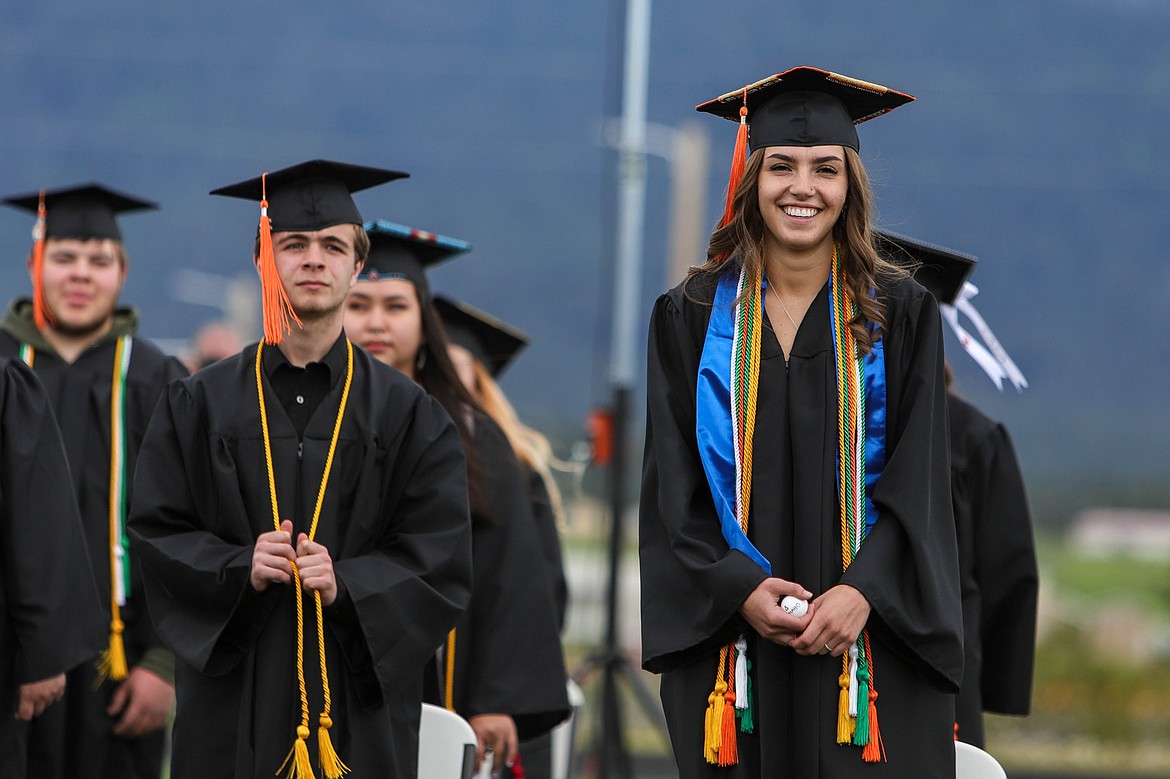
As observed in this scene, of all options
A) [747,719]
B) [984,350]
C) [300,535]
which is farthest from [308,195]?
[984,350]

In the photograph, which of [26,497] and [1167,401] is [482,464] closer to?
[26,497]

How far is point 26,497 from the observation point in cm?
411

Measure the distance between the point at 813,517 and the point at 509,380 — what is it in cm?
2035

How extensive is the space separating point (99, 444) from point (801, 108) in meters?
2.53

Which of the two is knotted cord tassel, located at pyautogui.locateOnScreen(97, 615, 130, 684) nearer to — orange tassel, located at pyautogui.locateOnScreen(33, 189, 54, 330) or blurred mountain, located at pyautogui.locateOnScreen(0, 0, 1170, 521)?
orange tassel, located at pyautogui.locateOnScreen(33, 189, 54, 330)

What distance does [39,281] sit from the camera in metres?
4.95

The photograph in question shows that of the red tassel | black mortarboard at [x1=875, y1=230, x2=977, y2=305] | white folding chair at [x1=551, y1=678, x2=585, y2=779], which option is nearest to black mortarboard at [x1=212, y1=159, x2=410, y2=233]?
the red tassel

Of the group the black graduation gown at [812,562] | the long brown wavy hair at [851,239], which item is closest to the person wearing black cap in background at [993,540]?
the long brown wavy hair at [851,239]

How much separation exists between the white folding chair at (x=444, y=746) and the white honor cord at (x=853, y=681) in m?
1.08

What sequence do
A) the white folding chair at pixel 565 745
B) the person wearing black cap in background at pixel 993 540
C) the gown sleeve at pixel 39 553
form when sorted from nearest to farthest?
the gown sleeve at pixel 39 553 → the person wearing black cap in background at pixel 993 540 → the white folding chair at pixel 565 745

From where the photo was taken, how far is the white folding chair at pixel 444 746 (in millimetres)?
3824

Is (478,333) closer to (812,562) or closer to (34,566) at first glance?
(34,566)

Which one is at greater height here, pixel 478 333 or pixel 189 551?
pixel 478 333

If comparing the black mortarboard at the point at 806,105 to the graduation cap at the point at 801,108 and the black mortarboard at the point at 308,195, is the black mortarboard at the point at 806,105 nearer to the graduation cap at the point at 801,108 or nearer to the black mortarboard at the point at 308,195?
the graduation cap at the point at 801,108
